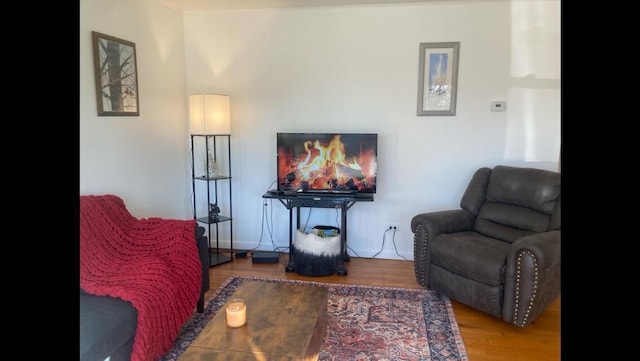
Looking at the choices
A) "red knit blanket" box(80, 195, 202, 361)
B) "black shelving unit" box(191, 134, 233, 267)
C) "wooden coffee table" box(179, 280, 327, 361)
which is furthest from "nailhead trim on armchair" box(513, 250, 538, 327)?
"black shelving unit" box(191, 134, 233, 267)

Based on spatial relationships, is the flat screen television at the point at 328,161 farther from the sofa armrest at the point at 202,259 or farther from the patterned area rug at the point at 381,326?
the sofa armrest at the point at 202,259

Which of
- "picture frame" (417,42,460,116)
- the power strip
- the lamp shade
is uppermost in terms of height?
"picture frame" (417,42,460,116)

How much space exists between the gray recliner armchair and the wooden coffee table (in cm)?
100

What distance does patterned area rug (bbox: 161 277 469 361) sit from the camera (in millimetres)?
2248

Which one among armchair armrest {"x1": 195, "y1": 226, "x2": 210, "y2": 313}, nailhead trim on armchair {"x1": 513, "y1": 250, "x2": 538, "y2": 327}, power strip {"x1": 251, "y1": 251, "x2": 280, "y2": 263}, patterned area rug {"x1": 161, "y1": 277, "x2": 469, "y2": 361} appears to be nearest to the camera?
patterned area rug {"x1": 161, "y1": 277, "x2": 469, "y2": 361}

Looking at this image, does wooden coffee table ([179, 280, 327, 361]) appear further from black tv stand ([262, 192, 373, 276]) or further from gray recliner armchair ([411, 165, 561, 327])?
black tv stand ([262, 192, 373, 276])

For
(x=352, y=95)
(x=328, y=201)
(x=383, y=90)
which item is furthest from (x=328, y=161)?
(x=383, y=90)

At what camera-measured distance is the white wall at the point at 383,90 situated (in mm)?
3439

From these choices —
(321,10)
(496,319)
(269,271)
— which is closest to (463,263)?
(496,319)

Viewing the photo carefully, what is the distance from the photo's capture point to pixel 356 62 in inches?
144

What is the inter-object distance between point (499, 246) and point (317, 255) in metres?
1.35
